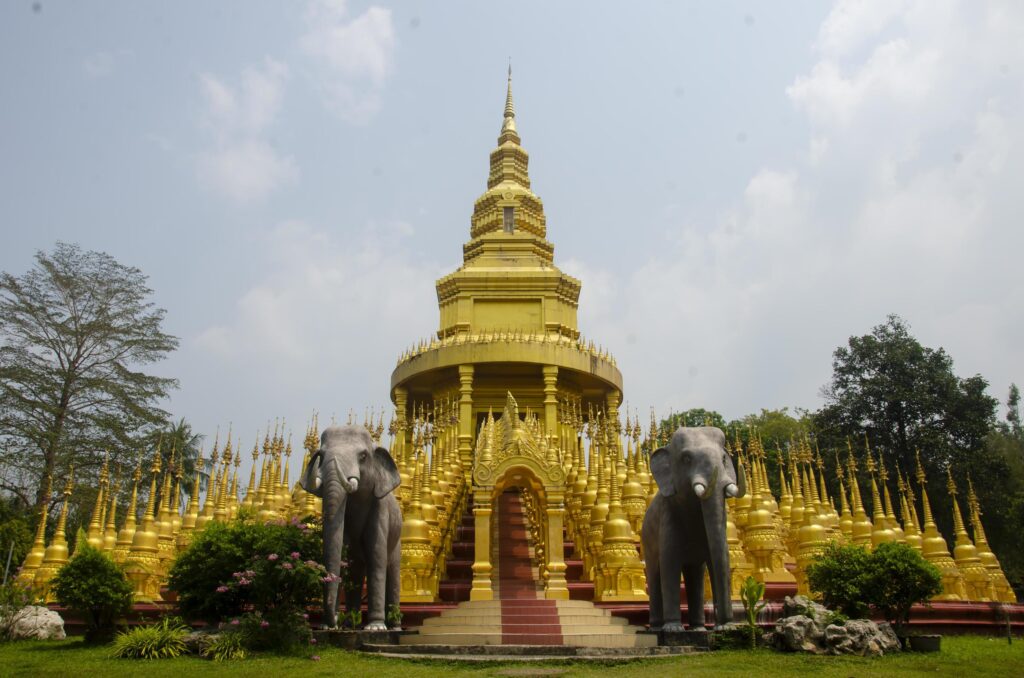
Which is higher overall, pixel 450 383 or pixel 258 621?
pixel 450 383

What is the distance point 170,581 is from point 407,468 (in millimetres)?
6160

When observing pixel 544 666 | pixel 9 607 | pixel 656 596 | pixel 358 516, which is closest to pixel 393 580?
pixel 358 516

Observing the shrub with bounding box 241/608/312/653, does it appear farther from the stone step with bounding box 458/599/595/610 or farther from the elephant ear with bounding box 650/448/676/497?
the elephant ear with bounding box 650/448/676/497

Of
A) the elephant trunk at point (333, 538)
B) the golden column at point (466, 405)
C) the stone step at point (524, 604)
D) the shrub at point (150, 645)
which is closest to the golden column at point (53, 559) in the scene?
the shrub at point (150, 645)

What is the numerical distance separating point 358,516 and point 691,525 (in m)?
4.43

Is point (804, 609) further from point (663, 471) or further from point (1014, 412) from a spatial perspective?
point (1014, 412)

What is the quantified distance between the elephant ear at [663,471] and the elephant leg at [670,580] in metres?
0.59

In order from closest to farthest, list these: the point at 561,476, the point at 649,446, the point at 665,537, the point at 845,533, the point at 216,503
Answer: the point at 665,537 < the point at 561,476 < the point at 216,503 < the point at 845,533 < the point at 649,446

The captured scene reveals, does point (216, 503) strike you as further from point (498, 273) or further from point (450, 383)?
point (498, 273)

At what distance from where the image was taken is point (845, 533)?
16.6m

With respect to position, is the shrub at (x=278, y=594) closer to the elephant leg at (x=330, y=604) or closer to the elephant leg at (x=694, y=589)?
the elephant leg at (x=330, y=604)

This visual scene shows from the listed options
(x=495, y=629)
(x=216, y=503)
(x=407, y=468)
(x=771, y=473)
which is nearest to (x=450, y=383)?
(x=407, y=468)

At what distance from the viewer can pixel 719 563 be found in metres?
9.83

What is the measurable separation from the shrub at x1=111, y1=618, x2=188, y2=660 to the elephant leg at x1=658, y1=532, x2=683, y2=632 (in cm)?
594
